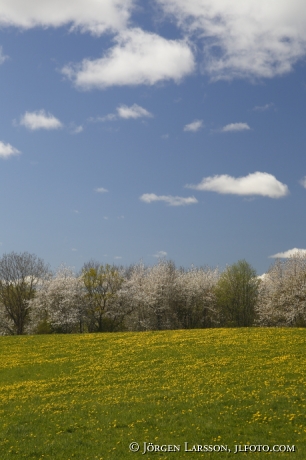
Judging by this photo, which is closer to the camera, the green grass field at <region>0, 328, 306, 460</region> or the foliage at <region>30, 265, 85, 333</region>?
the green grass field at <region>0, 328, 306, 460</region>

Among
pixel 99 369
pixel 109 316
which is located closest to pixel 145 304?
pixel 109 316

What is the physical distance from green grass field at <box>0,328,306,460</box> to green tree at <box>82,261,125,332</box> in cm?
3817

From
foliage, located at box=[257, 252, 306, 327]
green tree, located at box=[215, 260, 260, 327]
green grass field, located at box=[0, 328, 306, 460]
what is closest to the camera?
green grass field, located at box=[0, 328, 306, 460]

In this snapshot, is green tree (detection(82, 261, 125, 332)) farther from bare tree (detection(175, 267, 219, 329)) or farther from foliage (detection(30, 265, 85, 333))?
bare tree (detection(175, 267, 219, 329))

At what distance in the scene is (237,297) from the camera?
8312 cm

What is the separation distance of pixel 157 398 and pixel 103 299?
58.5 metres

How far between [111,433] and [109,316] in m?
61.9

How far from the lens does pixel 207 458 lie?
1453 cm

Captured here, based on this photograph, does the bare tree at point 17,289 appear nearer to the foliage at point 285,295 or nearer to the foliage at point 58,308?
the foliage at point 58,308

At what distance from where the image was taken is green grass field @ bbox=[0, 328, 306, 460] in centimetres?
1622

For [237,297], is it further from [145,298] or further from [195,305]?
[145,298]

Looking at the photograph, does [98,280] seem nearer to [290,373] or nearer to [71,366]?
[71,366]

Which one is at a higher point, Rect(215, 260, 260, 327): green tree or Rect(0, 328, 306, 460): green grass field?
Rect(215, 260, 260, 327): green tree

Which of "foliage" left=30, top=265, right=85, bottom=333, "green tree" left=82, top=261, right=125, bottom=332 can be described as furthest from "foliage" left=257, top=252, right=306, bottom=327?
"foliage" left=30, top=265, right=85, bottom=333
